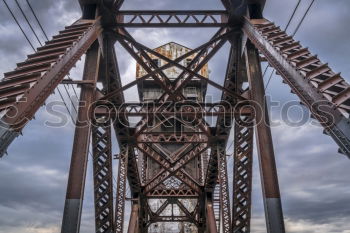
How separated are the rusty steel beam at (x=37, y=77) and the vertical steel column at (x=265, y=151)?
4.86 metres

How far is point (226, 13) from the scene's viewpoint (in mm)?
11312

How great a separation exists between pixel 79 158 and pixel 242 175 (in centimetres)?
669

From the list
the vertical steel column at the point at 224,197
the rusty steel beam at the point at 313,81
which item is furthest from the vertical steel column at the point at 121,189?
the rusty steel beam at the point at 313,81

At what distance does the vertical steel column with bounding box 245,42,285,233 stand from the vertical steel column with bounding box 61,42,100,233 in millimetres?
4427

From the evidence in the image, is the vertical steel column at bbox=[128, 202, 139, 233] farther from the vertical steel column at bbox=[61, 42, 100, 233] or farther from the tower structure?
the vertical steel column at bbox=[61, 42, 100, 233]

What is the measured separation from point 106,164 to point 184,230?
45.0 feet

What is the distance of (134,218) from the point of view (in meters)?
18.7

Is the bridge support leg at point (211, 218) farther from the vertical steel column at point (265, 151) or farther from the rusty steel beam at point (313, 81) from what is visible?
the rusty steel beam at point (313, 81)

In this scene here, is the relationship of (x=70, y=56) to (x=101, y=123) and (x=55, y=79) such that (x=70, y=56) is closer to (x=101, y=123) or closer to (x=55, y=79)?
(x=55, y=79)

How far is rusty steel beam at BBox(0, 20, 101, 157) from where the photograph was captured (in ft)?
16.3

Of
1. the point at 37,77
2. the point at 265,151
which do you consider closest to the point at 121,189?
the point at 265,151

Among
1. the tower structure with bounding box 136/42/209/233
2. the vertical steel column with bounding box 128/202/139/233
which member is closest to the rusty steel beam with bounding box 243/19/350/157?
Answer: the tower structure with bounding box 136/42/209/233

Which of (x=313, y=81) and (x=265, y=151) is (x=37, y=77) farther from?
(x=265, y=151)

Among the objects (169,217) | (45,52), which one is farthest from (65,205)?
(169,217)
